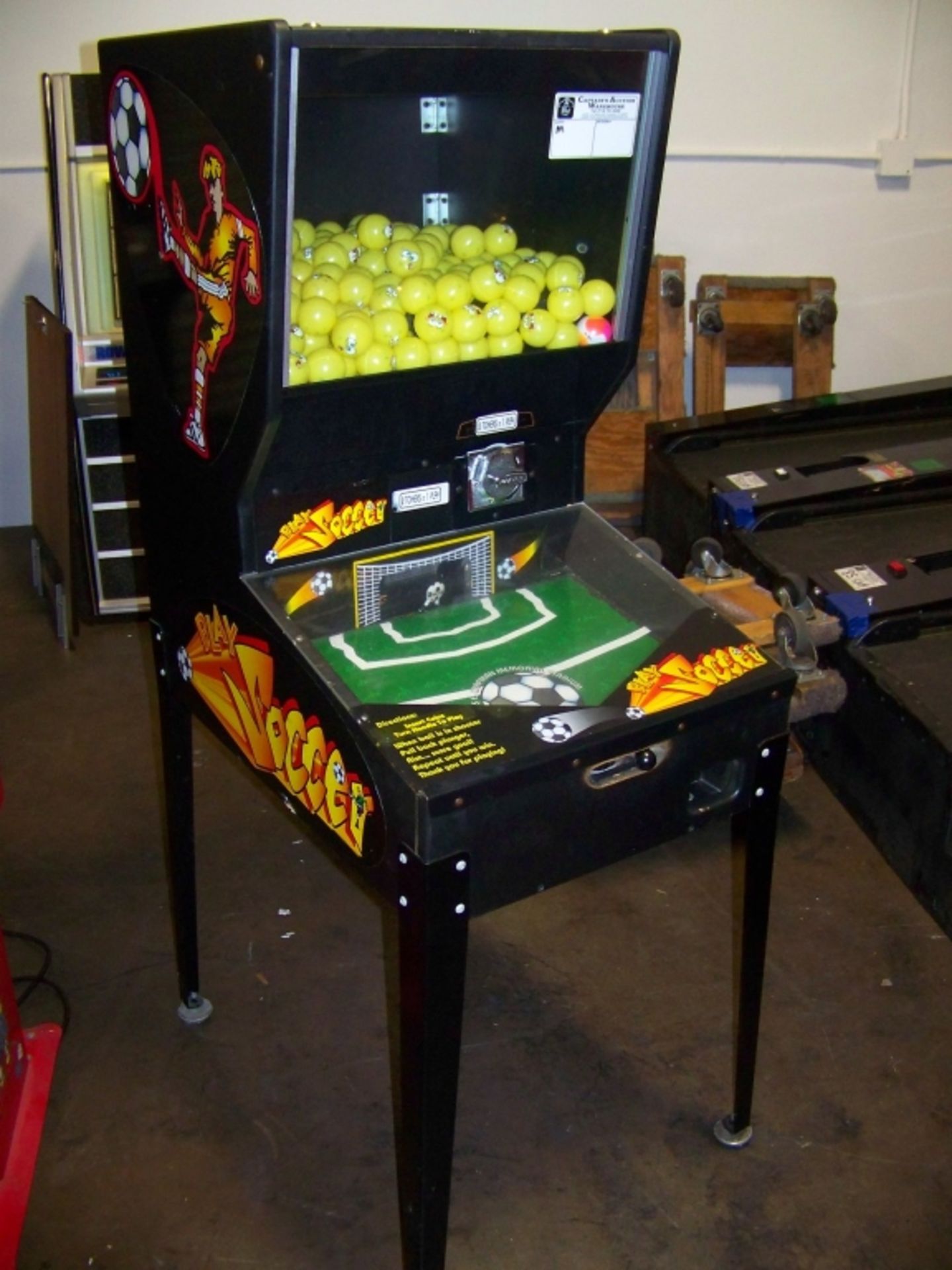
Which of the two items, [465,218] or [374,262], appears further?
[465,218]

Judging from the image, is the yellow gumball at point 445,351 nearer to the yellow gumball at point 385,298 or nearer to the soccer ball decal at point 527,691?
the yellow gumball at point 385,298

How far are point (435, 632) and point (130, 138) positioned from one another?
0.75 m

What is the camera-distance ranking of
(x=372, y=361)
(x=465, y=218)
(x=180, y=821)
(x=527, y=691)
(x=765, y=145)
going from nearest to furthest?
(x=527, y=691)
(x=372, y=361)
(x=465, y=218)
(x=180, y=821)
(x=765, y=145)

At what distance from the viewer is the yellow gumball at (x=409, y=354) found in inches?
64.2

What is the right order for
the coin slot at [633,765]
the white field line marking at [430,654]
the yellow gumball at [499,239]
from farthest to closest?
the yellow gumball at [499,239] → the white field line marking at [430,654] → the coin slot at [633,765]

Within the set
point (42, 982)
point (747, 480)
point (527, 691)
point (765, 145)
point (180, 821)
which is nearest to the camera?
point (527, 691)

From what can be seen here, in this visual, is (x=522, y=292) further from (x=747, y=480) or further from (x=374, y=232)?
(x=747, y=480)

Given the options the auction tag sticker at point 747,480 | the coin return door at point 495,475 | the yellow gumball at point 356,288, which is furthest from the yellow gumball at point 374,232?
the auction tag sticker at point 747,480

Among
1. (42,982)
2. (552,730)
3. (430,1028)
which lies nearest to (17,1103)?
(42,982)

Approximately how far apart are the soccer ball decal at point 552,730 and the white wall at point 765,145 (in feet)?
9.58

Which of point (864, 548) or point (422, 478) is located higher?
point (422, 478)

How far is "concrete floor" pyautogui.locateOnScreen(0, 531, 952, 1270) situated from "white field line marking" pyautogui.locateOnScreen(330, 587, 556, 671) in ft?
2.71

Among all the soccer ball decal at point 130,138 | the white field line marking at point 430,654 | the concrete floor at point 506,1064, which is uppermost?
the soccer ball decal at point 130,138

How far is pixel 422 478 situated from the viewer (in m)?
1.68
